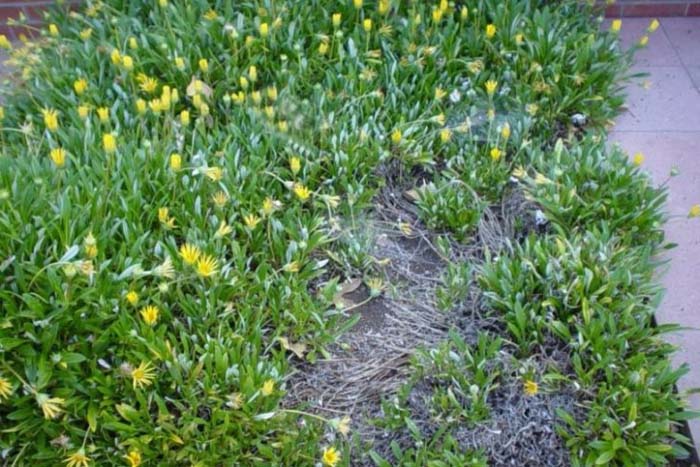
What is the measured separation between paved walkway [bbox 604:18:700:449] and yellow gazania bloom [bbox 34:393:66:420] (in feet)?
5.66

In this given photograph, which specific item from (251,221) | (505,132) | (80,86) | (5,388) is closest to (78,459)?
(5,388)

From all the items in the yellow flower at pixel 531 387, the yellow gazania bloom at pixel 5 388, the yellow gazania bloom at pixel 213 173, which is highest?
the yellow gazania bloom at pixel 213 173

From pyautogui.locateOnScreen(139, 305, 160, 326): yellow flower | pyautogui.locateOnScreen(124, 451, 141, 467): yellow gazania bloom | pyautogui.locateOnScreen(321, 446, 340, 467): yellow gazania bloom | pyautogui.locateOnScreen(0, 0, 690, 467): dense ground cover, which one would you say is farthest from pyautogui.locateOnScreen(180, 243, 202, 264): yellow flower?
pyautogui.locateOnScreen(321, 446, 340, 467): yellow gazania bloom

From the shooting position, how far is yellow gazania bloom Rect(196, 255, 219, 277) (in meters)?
2.14

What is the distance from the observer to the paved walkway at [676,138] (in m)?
2.49

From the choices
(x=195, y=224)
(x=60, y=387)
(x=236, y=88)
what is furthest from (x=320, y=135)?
(x=60, y=387)

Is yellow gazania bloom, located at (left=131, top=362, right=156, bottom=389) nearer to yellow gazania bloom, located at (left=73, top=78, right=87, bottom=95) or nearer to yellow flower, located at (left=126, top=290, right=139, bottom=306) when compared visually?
yellow flower, located at (left=126, top=290, right=139, bottom=306)

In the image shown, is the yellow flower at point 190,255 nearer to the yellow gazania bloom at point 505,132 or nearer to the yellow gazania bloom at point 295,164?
the yellow gazania bloom at point 295,164

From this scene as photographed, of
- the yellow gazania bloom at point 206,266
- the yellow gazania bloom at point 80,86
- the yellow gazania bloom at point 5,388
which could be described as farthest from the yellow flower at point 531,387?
the yellow gazania bloom at point 80,86

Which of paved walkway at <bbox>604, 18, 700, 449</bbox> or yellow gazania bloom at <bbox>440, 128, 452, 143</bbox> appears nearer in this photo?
paved walkway at <bbox>604, 18, 700, 449</bbox>

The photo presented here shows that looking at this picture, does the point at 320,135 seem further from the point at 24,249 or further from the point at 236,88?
the point at 24,249

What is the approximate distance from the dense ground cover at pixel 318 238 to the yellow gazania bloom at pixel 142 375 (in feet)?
0.04

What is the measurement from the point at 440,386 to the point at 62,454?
106 centimetres

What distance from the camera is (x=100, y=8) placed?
3.47 metres
